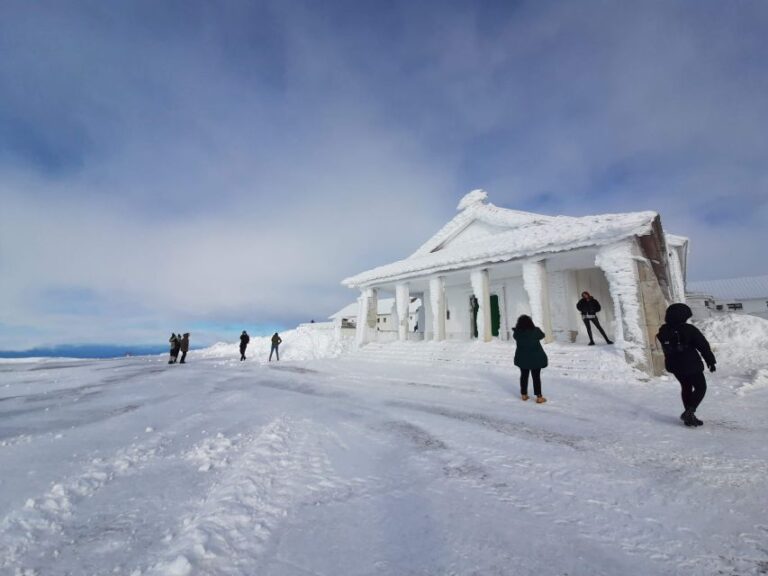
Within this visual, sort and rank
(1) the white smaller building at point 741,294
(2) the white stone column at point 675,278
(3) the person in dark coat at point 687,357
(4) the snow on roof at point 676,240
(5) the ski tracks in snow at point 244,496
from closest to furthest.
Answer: (5) the ski tracks in snow at point 244,496 < (3) the person in dark coat at point 687,357 < (2) the white stone column at point 675,278 < (4) the snow on roof at point 676,240 < (1) the white smaller building at point 741,294

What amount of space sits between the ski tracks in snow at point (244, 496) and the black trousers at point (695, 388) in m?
4.73

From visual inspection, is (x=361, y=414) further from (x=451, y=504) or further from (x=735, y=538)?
(x=735, y=538)

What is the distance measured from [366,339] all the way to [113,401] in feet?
38.9

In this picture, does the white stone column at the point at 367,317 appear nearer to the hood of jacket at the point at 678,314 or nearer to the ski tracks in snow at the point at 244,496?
the ski tracks in snow at the point at 244,496

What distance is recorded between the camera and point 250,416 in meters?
5.00

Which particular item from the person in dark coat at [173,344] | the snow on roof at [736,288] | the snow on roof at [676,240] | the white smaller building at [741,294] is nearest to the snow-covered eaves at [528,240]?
the snow on roof at [676,240]

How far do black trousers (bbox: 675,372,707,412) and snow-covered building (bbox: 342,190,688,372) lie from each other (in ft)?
16.1

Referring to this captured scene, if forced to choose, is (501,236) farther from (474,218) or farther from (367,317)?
(367,317)

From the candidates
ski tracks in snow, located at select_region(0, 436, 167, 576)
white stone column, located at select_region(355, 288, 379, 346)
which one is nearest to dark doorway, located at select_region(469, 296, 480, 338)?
white stone column, located at select_region(355, 288, 379, 346)

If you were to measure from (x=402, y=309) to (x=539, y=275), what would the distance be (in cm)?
654

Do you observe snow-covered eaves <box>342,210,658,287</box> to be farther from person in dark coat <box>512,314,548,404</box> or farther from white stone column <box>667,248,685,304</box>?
white stone column <box>667,248,685,304</box>

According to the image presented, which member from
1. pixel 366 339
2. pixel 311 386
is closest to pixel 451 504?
pixel 311 386

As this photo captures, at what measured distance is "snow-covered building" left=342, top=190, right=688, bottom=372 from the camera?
377 inches

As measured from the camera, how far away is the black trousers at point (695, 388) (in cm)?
457
